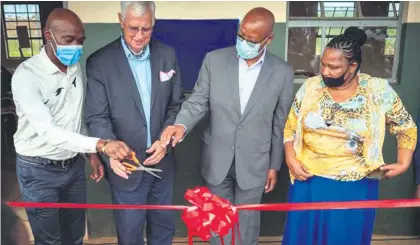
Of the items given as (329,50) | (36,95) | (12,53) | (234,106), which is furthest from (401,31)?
(12,53)

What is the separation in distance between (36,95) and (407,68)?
2.49 metres

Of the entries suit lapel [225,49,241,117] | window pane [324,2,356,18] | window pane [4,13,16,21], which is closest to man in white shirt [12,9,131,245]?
suit lapel [225,49,241,117]

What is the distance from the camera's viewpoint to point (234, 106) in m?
2.60

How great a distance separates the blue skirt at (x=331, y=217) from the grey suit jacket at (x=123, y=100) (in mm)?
874

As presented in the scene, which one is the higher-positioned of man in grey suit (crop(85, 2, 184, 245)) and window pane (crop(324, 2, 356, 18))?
window pane (crop(324, 2, 356, 18))

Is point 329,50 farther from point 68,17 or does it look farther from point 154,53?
point 68,17

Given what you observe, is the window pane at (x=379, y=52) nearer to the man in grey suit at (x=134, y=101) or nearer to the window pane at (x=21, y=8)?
the man in grey suit at (x=134, y=101)

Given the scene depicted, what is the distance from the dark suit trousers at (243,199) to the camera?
109 inches

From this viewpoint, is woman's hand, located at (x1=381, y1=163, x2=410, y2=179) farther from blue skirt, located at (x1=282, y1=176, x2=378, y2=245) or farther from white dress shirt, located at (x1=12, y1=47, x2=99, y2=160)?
white dress shirt, located at (x1=12, y1=47, x2=99, y2=160)

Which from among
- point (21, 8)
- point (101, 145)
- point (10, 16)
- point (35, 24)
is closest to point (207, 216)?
point (101, 145)

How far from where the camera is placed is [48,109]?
2379 mm

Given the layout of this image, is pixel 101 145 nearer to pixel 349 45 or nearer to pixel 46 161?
pixel 46 161

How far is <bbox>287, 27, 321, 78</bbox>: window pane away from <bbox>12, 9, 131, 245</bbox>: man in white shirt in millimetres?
1527

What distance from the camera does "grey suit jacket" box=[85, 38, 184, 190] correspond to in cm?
253
